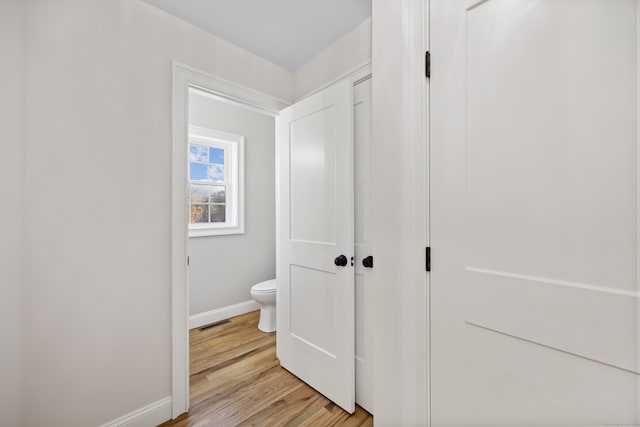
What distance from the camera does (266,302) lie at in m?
2.57

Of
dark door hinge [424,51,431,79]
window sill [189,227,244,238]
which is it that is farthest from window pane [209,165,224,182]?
dark door hinge [424,51,431,79]

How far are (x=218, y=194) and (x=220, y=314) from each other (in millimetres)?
1384

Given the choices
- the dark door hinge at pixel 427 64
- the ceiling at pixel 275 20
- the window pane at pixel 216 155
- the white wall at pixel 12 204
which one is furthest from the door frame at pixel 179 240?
the window pane at pixel 216 155

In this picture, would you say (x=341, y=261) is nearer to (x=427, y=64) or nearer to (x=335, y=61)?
(x=427, y=64)

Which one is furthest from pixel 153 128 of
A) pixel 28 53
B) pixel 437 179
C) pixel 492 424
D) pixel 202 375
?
pixel 492 424

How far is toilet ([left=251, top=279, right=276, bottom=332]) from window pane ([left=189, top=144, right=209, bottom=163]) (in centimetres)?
159

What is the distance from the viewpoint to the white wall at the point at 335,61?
5.32ft

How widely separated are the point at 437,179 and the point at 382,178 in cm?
23

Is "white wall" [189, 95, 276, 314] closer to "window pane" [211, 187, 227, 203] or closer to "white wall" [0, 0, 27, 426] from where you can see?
"window pane" [211, 187, 227, 203]

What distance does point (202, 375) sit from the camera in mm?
1917

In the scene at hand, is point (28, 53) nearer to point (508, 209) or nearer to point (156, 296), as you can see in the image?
point (156, 296)

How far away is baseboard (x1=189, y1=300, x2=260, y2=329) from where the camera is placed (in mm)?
2709

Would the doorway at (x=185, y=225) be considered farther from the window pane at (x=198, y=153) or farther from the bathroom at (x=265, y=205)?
the window pane at (x=198, y=153)

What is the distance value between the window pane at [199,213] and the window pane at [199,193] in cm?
7
